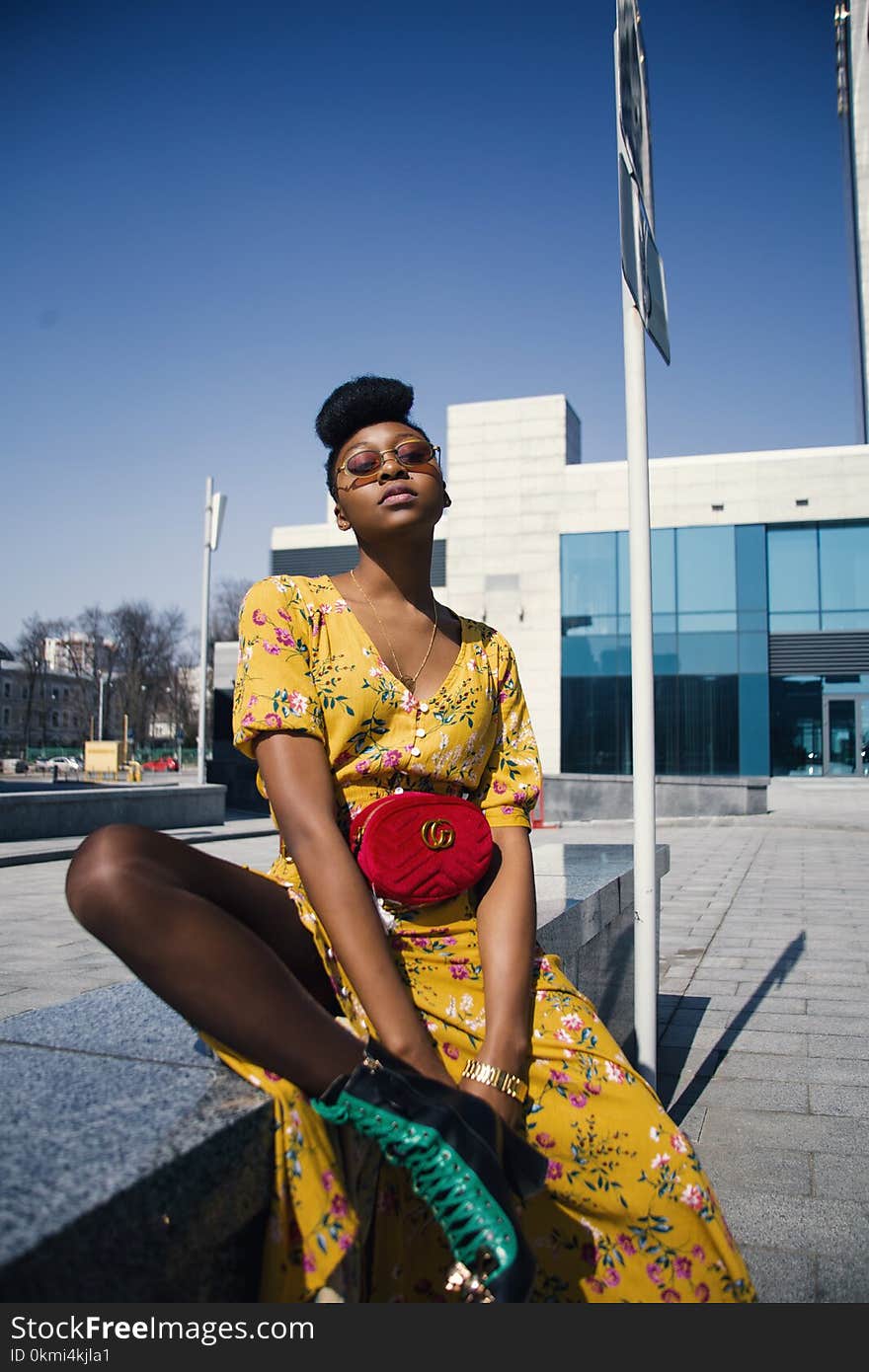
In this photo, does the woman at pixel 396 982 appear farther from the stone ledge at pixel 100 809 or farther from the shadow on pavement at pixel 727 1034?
the stone ledge at pixel 100 809

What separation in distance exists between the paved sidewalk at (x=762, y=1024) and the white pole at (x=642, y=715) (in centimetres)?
56

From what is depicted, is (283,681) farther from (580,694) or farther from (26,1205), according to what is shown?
(580,694)

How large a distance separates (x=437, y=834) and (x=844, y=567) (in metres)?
32.4

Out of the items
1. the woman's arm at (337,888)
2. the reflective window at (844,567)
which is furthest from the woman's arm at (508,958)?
the reflective window at (844,567)

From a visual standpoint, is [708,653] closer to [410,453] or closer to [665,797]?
[665,797]

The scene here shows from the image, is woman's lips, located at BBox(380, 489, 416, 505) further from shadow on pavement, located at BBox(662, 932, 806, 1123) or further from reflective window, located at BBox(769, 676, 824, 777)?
reflective window, located at BBox(769, 676, 824, 777)

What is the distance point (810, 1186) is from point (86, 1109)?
8.08 feet

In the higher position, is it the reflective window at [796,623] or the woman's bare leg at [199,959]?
the reflective window at [796,623]

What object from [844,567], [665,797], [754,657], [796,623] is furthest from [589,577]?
[665,797]

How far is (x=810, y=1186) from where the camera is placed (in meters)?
2.96

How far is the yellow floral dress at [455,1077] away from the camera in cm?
144

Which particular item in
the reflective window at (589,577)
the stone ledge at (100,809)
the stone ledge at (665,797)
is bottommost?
the stone ledge at (665,797)

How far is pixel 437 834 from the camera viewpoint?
6.11ft

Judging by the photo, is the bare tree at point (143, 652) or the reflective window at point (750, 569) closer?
the reflective window at point (750, 569)
